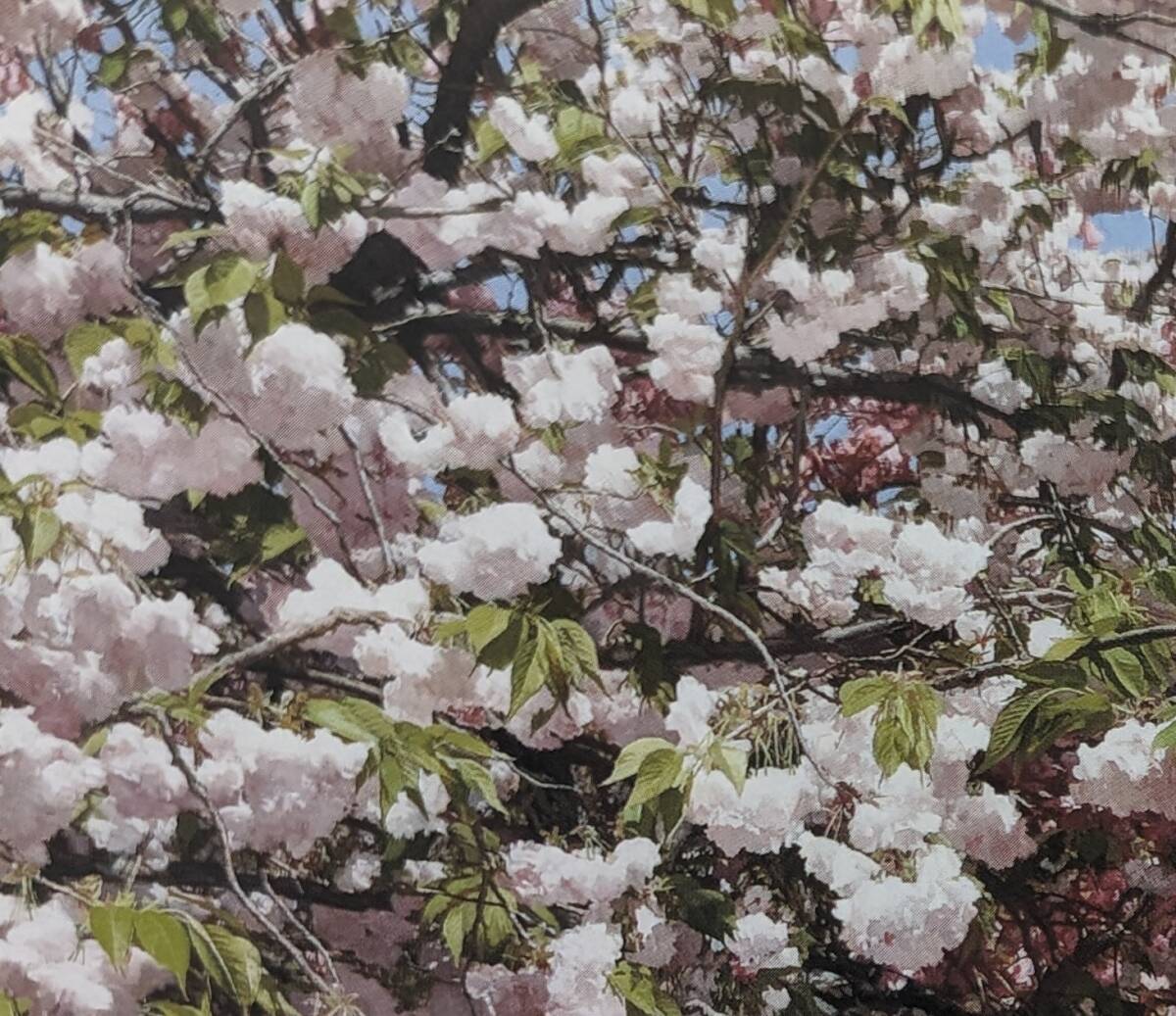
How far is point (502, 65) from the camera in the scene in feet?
3.37

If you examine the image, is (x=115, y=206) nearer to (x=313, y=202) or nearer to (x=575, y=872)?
(x=313, y=202)

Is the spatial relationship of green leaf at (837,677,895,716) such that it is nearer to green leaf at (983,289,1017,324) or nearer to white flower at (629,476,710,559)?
white flower at (629,476,710,559)

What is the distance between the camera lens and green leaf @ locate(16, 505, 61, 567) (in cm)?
85

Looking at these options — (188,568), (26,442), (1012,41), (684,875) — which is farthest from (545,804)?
(1012,41)

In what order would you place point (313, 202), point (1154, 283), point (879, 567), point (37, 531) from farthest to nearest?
point (1154, 283), point (879, 567), point (313, 202), point (37, 531)

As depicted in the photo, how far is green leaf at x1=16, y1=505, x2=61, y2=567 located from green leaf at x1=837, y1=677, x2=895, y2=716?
595 mm

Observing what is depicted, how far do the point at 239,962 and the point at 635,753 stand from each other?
331 mm

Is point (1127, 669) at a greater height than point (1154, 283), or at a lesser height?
lesser

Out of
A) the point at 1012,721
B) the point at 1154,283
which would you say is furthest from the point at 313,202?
→ the point at 1154,283

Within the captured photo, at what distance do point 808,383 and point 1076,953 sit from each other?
67cm

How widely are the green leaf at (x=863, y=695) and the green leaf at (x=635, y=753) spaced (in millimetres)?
143

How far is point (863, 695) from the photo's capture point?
3.39 ft

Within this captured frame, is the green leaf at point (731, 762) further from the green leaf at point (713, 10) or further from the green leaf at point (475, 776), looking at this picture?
the green leaf at point (713, 10)

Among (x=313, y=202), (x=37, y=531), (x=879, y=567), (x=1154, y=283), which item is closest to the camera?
(x=37, y=531)
